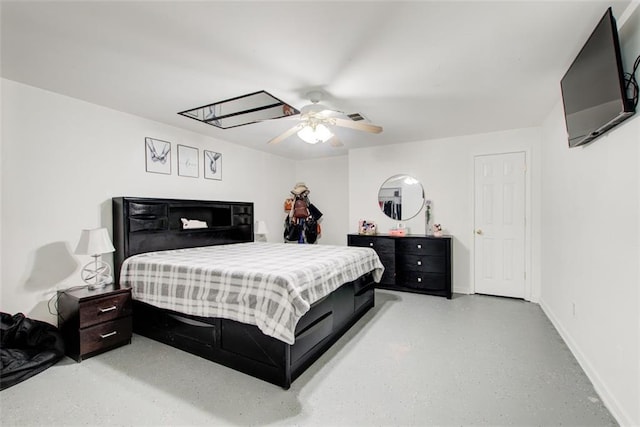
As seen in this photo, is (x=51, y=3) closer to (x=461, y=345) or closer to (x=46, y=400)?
(x=46, y=400)

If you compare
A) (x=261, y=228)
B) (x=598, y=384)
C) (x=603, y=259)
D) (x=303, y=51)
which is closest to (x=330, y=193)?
(x=261, y=228)

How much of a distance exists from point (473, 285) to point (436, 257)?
79 centimetres

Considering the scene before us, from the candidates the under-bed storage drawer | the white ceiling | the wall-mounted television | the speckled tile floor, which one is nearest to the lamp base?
the speckled tile floor

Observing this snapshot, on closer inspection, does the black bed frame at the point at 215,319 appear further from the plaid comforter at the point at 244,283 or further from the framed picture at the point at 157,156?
the framed picture at the point at 157,156

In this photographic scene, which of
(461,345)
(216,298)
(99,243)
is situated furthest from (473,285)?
(99,243)

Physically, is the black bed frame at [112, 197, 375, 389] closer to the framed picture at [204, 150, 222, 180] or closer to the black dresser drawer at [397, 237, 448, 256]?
the framed picture at [204, 150, 222, 180]

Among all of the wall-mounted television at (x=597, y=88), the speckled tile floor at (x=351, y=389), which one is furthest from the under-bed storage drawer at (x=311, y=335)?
the wall-mounted television at (x=597, y=88)

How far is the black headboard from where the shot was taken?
10.2 feet

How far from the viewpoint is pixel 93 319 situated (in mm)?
2467

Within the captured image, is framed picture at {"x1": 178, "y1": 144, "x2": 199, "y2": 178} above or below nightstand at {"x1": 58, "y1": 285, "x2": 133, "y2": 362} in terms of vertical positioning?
above

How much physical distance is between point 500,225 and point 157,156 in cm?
476

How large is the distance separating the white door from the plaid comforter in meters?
2.31

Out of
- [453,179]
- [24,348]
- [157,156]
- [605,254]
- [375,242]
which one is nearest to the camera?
[605,254]

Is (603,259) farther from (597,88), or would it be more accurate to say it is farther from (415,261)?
(415,261)
